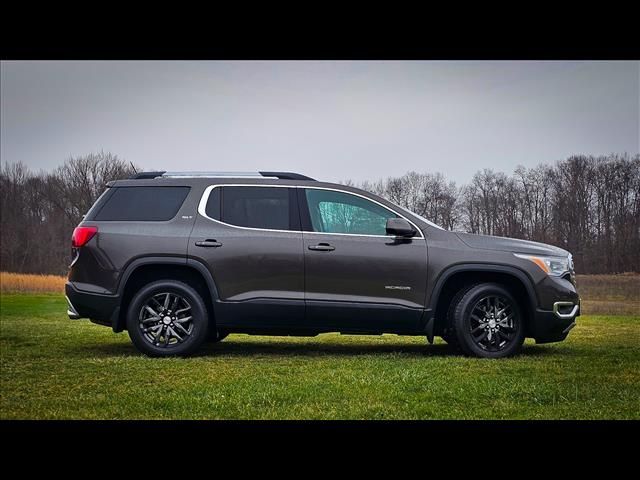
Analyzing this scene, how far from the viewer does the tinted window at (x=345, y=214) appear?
7938mm

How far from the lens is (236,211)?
8.10 metres

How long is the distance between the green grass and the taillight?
121 centimetres

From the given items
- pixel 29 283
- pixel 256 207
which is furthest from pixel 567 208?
pixel 29 283

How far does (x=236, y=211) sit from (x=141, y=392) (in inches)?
92.6

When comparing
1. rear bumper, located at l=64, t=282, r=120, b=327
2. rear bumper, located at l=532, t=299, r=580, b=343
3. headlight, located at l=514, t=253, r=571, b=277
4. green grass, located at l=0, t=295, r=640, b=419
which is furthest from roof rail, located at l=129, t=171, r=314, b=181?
rear bumper, located at l=532, t=299, r=580, b=343

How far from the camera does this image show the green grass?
5.97m

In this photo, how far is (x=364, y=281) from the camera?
7793 mm

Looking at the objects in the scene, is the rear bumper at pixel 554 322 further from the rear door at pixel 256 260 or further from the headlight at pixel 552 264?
the rear door at pixel 256 260

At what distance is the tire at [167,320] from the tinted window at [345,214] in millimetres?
1492

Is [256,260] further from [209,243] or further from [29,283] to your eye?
[29,283]
